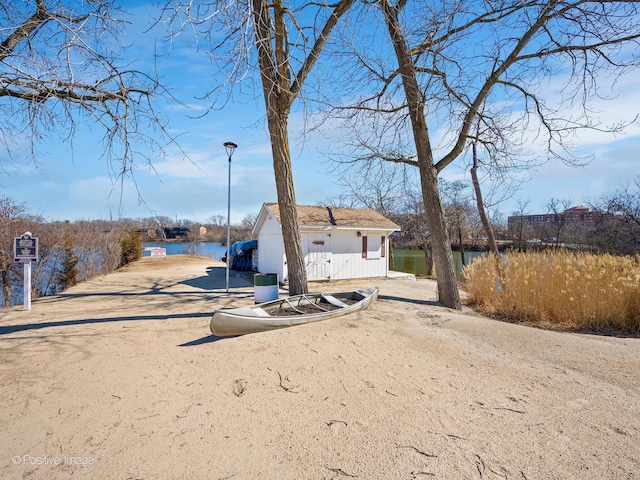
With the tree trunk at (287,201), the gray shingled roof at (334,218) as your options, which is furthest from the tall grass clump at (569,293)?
the gray shingled roof at (334,218)

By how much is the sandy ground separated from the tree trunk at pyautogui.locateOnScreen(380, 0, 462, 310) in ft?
7.58

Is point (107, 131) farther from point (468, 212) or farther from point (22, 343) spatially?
point (468, 212)

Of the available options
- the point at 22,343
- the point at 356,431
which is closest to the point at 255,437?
the point at 356,431

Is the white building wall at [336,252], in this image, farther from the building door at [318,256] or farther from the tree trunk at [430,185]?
the tree trunk at [430,185]

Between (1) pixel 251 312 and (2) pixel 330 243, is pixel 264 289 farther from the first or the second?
(2) pixel 330 243

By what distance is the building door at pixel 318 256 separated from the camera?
12672 mm

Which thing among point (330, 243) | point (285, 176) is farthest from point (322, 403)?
point (330, 243)

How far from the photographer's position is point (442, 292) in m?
7.98

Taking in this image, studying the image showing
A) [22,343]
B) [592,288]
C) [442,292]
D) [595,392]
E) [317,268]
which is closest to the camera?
[595,392]

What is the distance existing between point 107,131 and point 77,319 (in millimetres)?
3913

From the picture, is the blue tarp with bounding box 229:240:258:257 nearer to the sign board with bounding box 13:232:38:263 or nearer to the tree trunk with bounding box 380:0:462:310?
the sign board with bounding box 13:232:38:263

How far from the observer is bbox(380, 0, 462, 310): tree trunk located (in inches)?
307

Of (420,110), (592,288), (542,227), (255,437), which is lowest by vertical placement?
(255,437)

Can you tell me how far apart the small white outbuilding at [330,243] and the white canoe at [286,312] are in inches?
223
